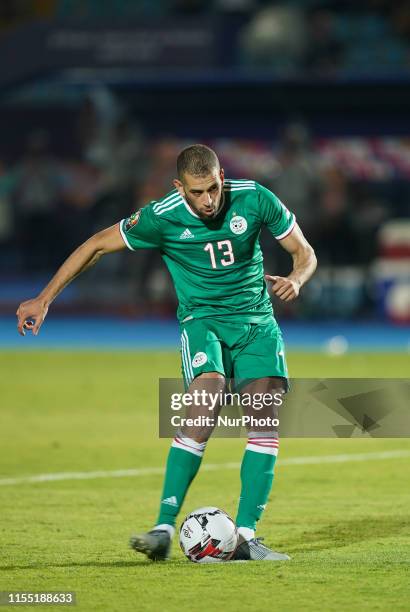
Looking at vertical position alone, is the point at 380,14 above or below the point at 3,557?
above

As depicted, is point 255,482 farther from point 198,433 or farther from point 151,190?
point 151,190

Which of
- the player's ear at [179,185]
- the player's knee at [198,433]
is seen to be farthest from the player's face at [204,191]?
the player's knee at [198,433]

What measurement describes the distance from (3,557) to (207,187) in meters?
2.13

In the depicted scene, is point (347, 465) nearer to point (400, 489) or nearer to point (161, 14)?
point (400, 489)

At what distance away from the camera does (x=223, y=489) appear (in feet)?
30.0

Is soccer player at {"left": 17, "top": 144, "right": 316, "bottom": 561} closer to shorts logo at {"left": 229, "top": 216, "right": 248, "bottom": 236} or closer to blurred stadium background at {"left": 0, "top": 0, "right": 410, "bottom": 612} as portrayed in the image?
shorts logo at {"left": 229, "top": 216, "right": 248, "bottom": 236}

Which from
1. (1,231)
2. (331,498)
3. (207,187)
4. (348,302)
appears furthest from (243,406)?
(1,231)

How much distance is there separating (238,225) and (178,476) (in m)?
1.34

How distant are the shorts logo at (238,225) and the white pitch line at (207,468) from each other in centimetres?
307

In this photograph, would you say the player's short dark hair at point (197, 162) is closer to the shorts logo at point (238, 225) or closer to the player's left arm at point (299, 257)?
the shorts logo at point (238, 225)

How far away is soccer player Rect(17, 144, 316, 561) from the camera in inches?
278

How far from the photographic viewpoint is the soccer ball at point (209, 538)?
6781 mm

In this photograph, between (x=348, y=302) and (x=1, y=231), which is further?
(x=1, y=231)

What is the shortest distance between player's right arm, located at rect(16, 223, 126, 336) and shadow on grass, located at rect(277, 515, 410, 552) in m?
1.77
